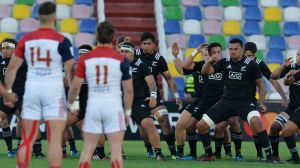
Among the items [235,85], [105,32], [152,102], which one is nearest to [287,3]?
[235,85]

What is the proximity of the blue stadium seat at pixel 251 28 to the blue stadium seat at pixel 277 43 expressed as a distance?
45 cm

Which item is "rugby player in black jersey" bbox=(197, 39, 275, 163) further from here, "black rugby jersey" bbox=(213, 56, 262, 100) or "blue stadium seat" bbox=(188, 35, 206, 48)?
"blue stadium seat" bbox=(188, 35, 206, 48)

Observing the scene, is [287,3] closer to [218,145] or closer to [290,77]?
[218,145]

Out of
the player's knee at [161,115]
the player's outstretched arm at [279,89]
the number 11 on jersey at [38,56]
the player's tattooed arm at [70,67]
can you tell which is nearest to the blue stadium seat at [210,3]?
the player's outstretched arm at [279,89]

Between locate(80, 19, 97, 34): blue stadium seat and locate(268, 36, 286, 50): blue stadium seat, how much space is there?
202 inches

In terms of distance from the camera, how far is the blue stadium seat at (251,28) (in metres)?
25.1

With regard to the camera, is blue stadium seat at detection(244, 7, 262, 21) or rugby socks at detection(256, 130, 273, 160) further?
blue stadium seat at detection(244, 7, 262, 21)

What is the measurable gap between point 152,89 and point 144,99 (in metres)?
0.58

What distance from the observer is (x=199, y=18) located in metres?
24.8

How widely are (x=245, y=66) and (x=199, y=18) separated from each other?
33.0 feet

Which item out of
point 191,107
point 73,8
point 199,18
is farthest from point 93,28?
point 191,107

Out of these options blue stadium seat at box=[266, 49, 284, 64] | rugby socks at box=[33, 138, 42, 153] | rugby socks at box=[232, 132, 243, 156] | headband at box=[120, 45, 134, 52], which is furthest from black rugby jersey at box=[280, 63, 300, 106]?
blue stadium seat at box=[266, 49, 284, 64]

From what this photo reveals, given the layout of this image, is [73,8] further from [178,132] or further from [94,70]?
[94,70]

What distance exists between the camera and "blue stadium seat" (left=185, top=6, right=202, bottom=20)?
81.2ft
